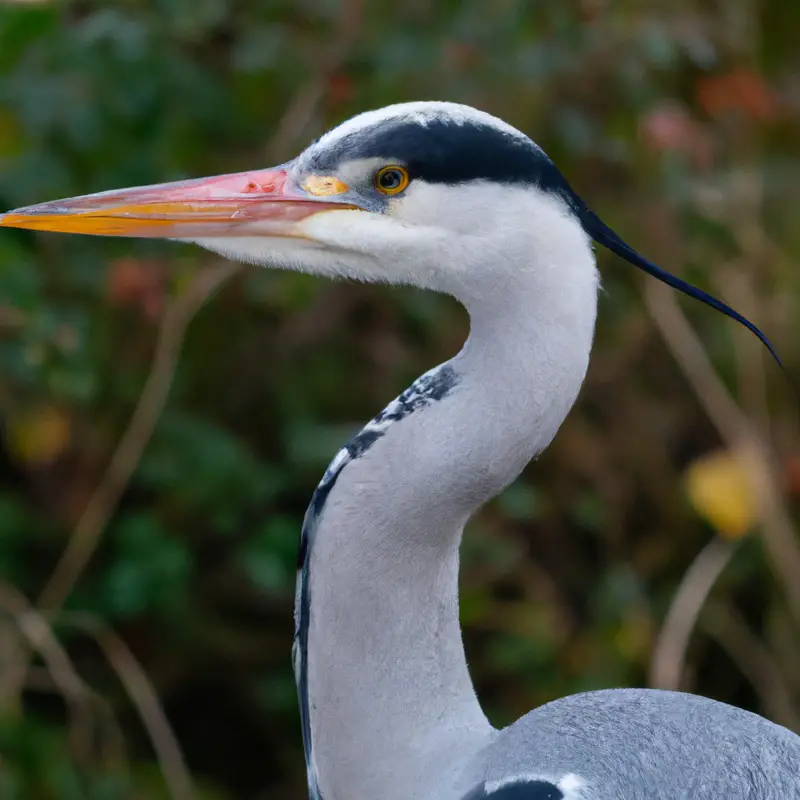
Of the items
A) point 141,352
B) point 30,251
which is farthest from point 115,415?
point 30,251

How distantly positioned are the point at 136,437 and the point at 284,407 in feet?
1.01

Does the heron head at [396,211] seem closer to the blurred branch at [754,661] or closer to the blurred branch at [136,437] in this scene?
the blurred branch at [136,437]

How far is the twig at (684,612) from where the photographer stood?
2.28 m

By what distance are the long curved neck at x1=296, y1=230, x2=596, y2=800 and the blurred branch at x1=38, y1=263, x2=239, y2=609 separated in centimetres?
103

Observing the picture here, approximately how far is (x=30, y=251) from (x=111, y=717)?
0.81 metres

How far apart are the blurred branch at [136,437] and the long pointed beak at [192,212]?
0.95 metres

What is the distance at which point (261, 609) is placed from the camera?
2.35 m

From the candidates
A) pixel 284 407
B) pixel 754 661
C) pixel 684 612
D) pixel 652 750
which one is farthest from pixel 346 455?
pixel 754 661

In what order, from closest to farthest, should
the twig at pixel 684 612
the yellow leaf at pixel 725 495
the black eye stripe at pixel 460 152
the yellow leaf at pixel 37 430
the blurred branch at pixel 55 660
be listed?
the black eye stripe at pixel 460 152, the blurred branch at pixel 55 660, the yellow leaf at pixel 37 430, the twig at pixel 684 612, the yellow leaf at pixel 725 495

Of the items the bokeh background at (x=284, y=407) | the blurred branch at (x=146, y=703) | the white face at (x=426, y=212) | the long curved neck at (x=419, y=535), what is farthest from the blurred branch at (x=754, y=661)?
the white face at (x=426, y=212)

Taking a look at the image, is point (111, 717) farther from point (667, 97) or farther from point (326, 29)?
point (667, 97)

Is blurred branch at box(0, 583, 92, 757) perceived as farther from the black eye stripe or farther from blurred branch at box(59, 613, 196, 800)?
the black eye stripe

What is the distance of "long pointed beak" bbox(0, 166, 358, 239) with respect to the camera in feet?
3.66

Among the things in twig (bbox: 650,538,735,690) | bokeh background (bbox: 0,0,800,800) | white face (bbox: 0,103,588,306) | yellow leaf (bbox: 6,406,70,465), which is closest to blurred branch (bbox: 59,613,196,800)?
bokeh background (bbox: 0,0,800,800)
